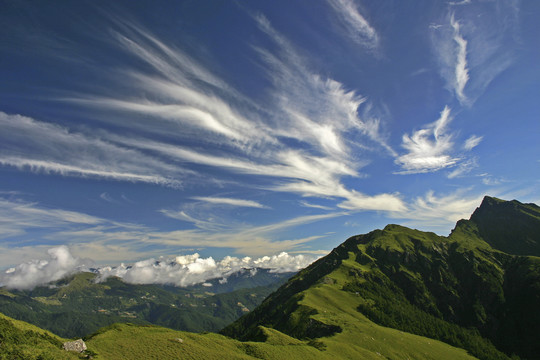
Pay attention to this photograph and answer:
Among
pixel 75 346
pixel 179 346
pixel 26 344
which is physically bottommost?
pixel 179 346

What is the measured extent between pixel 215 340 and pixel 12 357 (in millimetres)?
60297

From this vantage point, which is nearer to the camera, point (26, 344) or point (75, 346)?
point (26, 344)

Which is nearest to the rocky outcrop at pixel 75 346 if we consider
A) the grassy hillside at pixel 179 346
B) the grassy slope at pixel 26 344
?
the grassy slope at pixel 26 344

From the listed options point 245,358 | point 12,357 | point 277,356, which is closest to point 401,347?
point 277,356

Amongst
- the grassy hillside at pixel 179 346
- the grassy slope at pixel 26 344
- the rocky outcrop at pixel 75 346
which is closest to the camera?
the grassy slope at pixel 26 344

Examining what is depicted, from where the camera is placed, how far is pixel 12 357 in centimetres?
4825

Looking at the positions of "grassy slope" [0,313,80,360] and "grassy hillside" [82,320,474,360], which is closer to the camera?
"grassy slope" [0,313,80,360]

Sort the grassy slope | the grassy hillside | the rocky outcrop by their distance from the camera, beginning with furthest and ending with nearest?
A: the grassy hillside, the rocky outcrop, the grassy slope

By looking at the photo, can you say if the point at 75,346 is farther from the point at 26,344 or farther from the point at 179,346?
the point at 179,346

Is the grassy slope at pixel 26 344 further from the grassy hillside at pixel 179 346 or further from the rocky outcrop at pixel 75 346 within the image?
the grassy hillside at pixel 179 346

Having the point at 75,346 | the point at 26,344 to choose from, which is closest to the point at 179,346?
the point at 75,346

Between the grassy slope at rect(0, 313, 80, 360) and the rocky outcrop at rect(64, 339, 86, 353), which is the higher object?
the grassy slope at rect(0, 313, 80, 360)

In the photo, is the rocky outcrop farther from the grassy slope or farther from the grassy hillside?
the grassy hillside

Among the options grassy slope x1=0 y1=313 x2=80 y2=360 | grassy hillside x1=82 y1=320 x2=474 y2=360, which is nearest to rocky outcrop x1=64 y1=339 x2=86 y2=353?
grassy slope x1=0 y1=313 x2=80 y2=360
